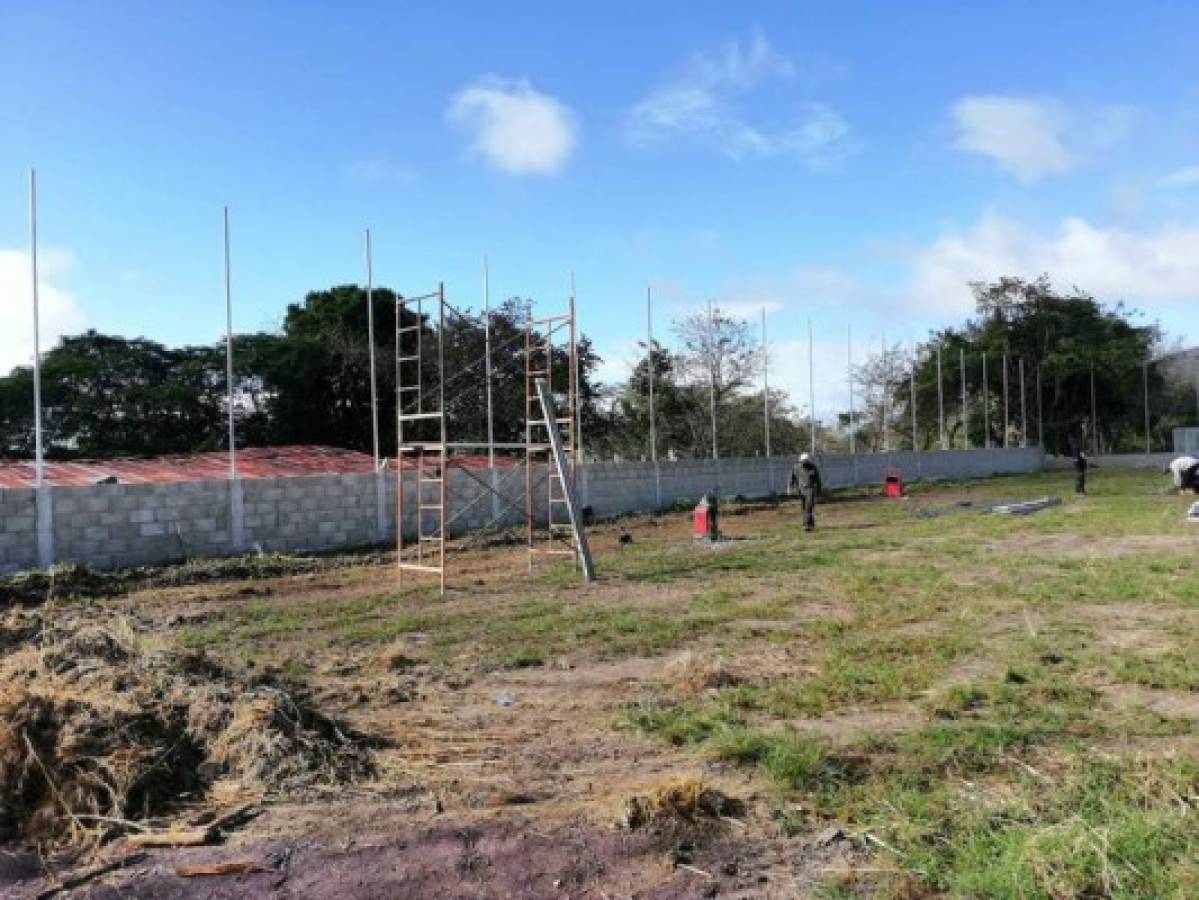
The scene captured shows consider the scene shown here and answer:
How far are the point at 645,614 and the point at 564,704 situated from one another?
3202 mm

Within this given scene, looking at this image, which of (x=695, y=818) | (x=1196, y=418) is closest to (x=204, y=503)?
(x=695, y=818)

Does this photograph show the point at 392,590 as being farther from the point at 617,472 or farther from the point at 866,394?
the point at 866,394

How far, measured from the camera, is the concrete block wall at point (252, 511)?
1274cm

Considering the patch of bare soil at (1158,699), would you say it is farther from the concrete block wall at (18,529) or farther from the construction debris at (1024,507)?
the construction debris at (1024,507)

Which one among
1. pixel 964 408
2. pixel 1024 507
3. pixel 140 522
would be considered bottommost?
pixel 1024 507

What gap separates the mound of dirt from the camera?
425 centimetres

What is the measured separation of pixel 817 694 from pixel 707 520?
1035cm

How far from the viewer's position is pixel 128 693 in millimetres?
5156

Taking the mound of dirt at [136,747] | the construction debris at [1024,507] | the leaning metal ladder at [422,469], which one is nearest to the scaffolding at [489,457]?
the leaning metal ladder at [422,469]

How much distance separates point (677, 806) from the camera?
13.1ft

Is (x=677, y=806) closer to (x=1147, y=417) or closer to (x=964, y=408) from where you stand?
(x=964, y=408)

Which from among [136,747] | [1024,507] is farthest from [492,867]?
[1024,507]

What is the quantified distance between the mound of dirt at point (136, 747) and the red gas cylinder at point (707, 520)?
10.9 m

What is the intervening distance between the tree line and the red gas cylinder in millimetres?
4238
